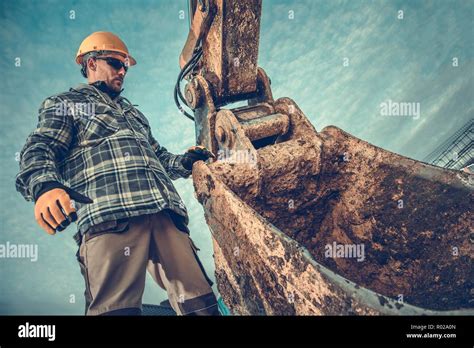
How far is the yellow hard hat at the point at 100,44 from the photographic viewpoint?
2469 millimetres

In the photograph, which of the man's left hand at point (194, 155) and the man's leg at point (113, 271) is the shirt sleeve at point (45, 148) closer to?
the man's leg at point (113, 271)

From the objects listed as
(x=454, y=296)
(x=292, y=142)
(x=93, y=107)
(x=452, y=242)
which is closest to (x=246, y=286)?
(x=292, y=142)

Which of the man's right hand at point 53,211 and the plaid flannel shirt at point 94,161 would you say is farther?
the plaid flannel shirt at point 94,161

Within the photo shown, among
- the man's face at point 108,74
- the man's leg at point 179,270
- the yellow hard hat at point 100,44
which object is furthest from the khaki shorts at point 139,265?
the yellow hard hat at point 100,44

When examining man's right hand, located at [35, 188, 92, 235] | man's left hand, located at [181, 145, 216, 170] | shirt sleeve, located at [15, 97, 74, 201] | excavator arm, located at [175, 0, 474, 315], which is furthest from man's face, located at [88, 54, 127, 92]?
man's right hand, located at [35, 188, 92, 235]

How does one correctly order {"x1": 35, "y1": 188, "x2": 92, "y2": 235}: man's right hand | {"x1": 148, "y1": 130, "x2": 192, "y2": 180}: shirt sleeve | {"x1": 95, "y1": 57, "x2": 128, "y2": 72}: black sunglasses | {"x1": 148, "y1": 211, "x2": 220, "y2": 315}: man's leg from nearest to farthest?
1. {"x1": 35, "y1": 188, "x2": 92, "y2": 235}: man's right hand
2. {"x1": 148, "y1": 211, "x2": 220, "y2": 315}: man's leg
3. {"x1": 95, "y1": 57, "x2": 128, "y2": 72}: black sunglasses
4. {"x1": 148, "y1": 130, "x2": 192, "y2": 180}: shirt sleeve

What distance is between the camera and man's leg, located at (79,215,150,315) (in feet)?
5.53

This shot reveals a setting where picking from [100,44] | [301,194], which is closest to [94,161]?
[100,44]

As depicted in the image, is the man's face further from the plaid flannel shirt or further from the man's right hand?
the man's right hand

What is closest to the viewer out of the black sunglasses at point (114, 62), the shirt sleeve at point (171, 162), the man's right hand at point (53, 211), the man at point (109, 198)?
the man's right hand at point (53, 211)

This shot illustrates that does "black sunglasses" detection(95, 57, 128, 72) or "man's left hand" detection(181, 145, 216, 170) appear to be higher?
"black sunglasses" detection(95, 57, 128, 72)

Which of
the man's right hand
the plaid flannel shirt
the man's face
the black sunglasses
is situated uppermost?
the black sunglasses

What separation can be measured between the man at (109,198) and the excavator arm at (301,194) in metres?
0.31

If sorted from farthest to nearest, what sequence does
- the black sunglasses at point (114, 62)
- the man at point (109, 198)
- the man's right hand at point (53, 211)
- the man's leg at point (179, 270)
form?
1. the black sunglasses at point (114, 62)
2. the man's leg at point (179, 270)
3. the man at point (109, 198)
4. the man's right hand at point (53, 211)
